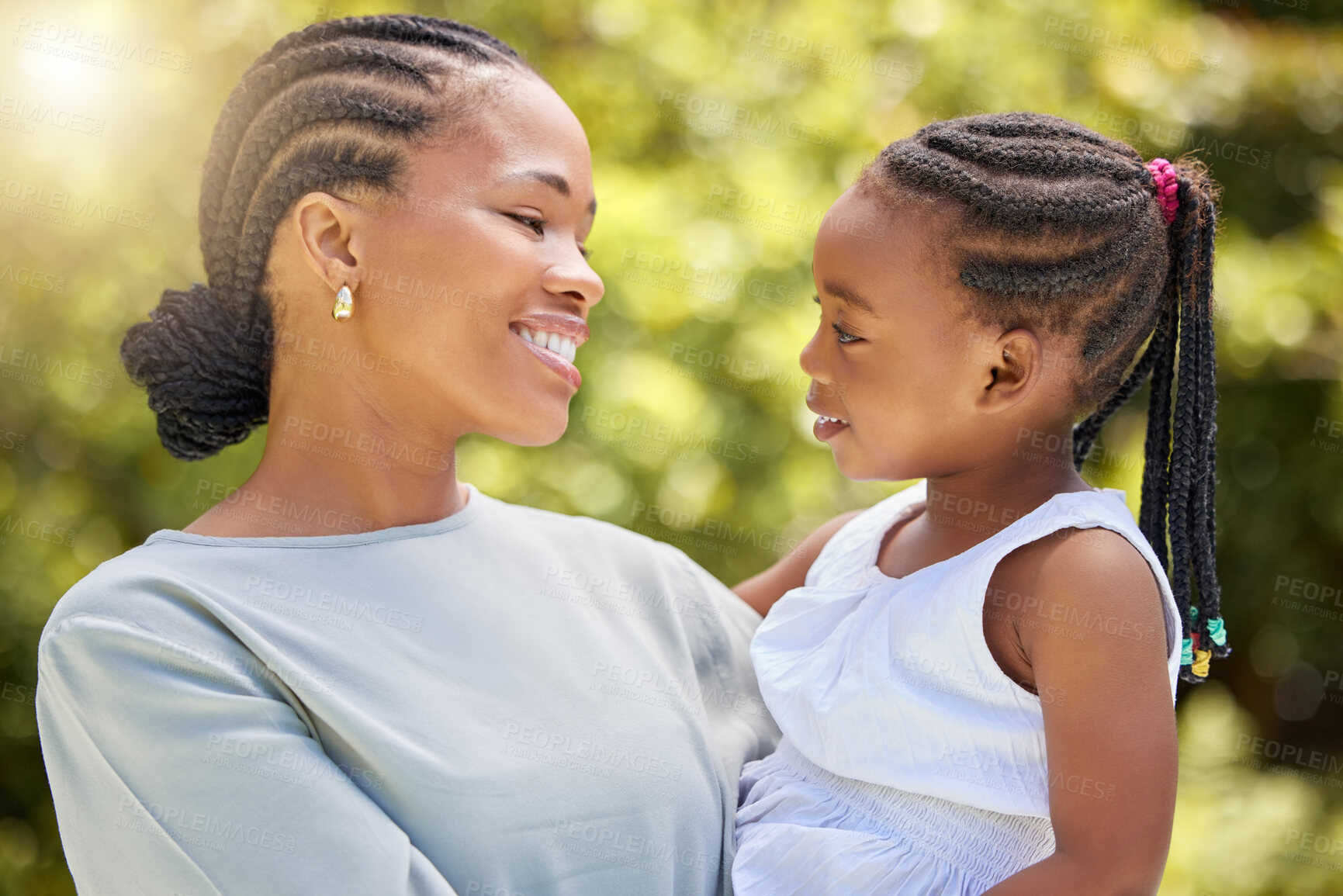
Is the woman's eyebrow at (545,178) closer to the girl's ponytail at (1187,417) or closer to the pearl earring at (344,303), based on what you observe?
the pearl earring at (344,303)

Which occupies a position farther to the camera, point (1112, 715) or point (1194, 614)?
point (1194, 614)

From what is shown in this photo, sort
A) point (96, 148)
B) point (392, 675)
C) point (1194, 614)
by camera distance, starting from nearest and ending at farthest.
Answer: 1. point (392, 675)
2. point (1194, 614)
3. point (96, 148)

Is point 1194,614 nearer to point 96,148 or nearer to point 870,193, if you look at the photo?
point 870,193

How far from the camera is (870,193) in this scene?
→ 65.0 inches

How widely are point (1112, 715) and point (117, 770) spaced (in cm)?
122

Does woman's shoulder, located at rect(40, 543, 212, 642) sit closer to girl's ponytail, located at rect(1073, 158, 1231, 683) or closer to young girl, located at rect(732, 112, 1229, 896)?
young girl, located at rect(732, 112, 1229, 896)

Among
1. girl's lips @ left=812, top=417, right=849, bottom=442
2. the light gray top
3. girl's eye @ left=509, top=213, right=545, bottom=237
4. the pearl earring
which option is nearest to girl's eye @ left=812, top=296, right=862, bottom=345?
girl's lips @ left=812, top=417, right=849, bottom=442

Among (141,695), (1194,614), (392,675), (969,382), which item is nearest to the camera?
(141,695)

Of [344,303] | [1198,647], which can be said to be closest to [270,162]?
[344,303]

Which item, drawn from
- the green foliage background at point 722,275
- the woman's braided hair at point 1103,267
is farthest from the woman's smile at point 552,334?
the green foliage background at point 722,275

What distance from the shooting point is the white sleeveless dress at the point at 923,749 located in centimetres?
145

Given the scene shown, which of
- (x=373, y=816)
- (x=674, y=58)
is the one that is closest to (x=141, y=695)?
(x=373, y=816)

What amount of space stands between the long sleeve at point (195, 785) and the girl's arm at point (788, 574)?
969 millimetres

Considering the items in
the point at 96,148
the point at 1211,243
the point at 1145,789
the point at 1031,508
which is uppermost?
the point at 96,148
